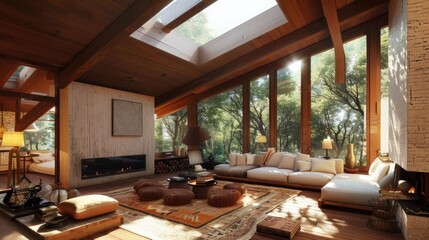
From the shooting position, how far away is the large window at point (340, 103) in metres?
6.52

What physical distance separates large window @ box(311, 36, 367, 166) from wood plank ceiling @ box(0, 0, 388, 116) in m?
0.74

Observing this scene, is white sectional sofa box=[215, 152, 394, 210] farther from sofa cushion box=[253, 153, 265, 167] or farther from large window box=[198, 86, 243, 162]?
large window box=[198, 86, 243, 162]

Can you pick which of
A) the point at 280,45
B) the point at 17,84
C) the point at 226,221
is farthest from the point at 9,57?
the point at 280,45

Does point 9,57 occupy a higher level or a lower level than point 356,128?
higher

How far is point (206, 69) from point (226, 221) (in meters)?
4.81

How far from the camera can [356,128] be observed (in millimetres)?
6531

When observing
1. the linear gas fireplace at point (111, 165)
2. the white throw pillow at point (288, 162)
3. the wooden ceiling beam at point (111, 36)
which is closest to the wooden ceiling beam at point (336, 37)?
the white throw pillow at point (288, 162)

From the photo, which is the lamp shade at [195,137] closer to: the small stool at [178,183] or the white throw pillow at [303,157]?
the small stool at [178,183]

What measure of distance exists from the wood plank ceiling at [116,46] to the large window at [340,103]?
0.74 meters

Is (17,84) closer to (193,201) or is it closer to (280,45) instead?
(193,201)

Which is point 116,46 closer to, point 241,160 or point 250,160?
point 241,160

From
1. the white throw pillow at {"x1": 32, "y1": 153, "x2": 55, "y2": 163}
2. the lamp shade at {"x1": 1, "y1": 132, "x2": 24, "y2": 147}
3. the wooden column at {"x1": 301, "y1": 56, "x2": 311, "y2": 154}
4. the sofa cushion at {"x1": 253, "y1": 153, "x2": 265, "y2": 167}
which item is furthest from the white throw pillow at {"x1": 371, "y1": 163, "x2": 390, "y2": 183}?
the white throw pillow at {"x1": 32, "y1": 153, "x2": 55, "y2": 163}

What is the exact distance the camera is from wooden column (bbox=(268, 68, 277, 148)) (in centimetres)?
765

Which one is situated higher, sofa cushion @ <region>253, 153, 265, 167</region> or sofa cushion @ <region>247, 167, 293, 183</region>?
sofa cushion @ <region>253, 153, 265, 167</region>
